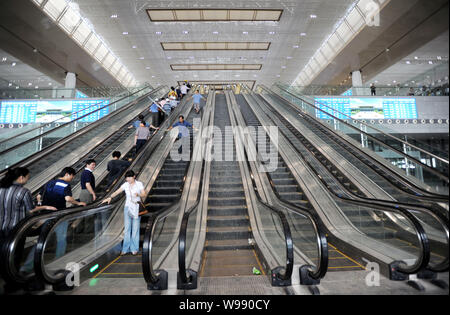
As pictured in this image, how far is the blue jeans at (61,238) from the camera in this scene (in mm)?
3061

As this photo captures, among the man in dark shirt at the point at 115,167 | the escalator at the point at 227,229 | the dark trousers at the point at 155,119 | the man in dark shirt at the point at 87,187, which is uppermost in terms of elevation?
the dark trousers at the point at 155,119

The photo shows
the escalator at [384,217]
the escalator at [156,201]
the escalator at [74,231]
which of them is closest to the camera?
the escalator at [74,231]

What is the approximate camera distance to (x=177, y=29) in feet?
57.0

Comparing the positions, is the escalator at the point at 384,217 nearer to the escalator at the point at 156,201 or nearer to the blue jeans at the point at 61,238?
the escalator at the point at 156,201

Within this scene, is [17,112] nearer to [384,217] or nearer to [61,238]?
[61,238]

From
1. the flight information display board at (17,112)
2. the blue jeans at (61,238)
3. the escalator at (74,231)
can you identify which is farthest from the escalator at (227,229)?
the flight information display board at (17,112)

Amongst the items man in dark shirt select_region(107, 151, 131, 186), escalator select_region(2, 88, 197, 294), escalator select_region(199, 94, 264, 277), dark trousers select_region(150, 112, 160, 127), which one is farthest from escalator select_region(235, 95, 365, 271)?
dark trousers select_region(150, 112, 160, 127)

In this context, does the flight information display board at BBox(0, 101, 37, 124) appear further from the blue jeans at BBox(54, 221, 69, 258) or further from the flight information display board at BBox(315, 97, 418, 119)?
the flight information display board at BBox(315, 97, 418, 119)

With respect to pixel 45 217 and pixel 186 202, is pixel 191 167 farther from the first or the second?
pixel 45 217

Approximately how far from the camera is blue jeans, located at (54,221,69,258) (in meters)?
3.06

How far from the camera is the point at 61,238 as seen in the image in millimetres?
3162

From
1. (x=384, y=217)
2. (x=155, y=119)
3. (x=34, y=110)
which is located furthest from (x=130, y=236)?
(x=34, y=110)

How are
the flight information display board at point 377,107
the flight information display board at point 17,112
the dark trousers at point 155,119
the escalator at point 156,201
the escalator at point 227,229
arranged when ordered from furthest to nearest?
1. the flight information display board at point 377,107
2. the flight information display board at point 17,112
3. the dark trousers at point 155,119
4. the escalator at point 227,229
5. the escalator at point 156,201
